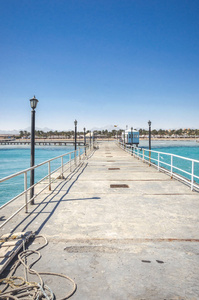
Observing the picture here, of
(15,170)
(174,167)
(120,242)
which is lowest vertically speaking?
(15,170)

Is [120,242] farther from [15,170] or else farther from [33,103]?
[15,170]

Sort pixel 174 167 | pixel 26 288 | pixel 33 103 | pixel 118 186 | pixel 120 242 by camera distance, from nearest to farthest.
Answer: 1. pixel 26 288
2. pixel 120 242
3. pixel 33 103
4. pixel 118 186
5. pixel 174 167

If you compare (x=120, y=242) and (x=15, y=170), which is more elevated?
(x=120, y=242)

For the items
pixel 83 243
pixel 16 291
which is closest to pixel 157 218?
pixel 83 243

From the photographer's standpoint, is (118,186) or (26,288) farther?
(118,186)

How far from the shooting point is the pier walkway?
2799 mm

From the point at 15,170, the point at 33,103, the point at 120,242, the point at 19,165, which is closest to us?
the point at 120,242

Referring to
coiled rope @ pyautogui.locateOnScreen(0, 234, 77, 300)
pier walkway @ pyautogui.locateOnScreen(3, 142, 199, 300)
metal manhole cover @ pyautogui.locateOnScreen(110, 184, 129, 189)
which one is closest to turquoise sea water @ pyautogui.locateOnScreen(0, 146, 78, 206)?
metal manhole cover @ pyautogui.locateOnScreen(110, 184, 129, 189)

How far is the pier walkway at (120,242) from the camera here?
2.80 metres

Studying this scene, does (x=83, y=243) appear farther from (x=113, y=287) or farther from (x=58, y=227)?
(x=113, y=287)

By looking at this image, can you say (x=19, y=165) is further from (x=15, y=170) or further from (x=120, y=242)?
(x=120, y=242)

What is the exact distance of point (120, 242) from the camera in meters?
3.99

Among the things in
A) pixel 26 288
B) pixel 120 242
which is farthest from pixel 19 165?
pixel 26 288

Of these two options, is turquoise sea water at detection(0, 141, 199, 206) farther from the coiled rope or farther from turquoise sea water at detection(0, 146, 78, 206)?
the coiled rope
